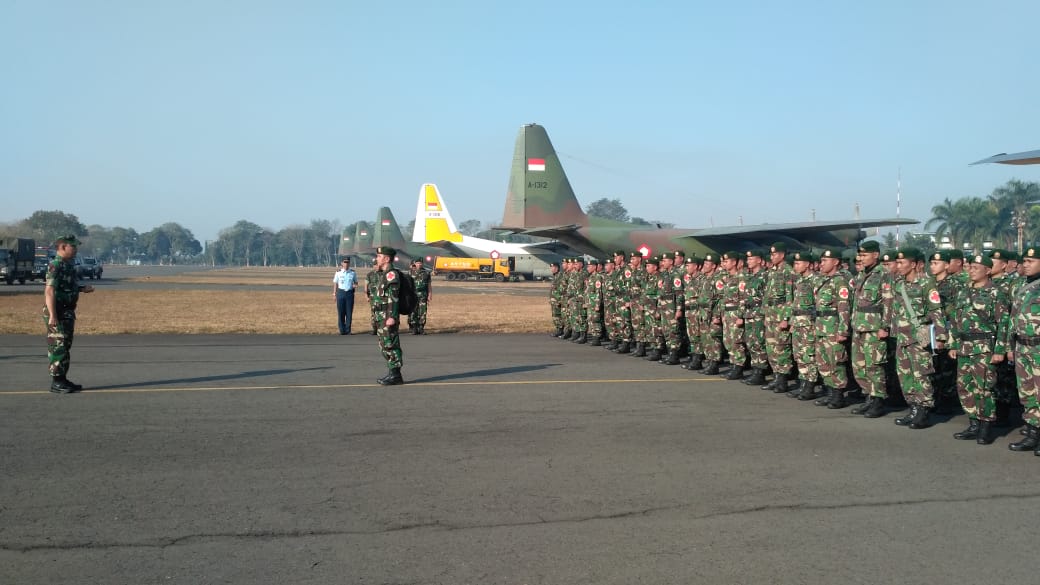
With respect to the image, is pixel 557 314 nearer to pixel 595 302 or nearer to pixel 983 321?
pixel 595 302

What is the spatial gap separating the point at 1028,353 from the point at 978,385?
0.60 meters

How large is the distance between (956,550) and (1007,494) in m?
1.46

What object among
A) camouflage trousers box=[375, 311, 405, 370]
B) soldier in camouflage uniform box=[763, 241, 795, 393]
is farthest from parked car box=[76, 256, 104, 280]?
soldier in camouflage uniform box=[763, 241, 795, 393]

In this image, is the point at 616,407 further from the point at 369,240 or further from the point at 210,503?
the point at 369,240

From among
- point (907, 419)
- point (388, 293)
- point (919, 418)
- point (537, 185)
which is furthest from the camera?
point (537, 185)

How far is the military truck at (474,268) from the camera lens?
5778 cm

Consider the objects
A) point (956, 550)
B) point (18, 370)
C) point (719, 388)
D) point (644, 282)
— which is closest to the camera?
point (956, 550)

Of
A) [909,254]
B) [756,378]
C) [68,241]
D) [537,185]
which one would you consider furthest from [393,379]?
[537,185]

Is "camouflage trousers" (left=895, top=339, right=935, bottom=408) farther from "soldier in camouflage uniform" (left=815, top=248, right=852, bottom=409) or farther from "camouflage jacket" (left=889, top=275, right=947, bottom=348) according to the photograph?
Answer: "soldier in camouflage uniform" (left=815, top=248, right=852, bottom=409)

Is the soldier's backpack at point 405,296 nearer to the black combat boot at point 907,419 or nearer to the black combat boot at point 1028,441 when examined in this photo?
the black combat boot at point 907,419

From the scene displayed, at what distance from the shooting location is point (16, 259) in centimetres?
4194

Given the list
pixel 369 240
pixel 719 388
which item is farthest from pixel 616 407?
pixel 369 240

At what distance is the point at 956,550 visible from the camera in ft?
14.1

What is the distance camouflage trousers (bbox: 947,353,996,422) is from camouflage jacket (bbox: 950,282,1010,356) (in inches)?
2.9
